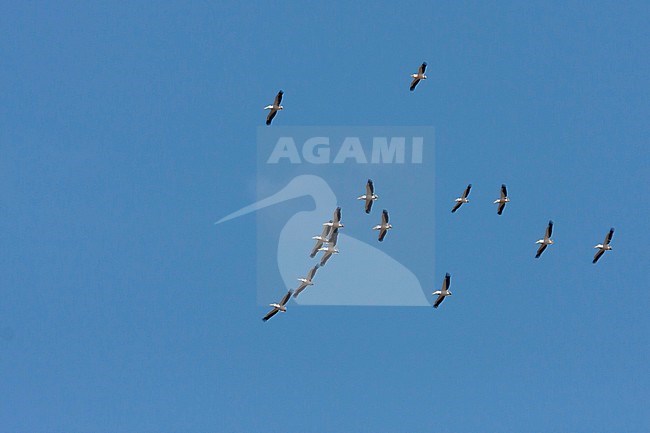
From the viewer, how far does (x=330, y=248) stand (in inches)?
2670

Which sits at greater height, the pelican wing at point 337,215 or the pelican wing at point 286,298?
the pelican wing at point 337,215

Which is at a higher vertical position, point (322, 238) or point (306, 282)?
point (322, 238)

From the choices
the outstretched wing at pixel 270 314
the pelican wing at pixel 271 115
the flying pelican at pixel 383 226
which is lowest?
the outstretched wing at pixel 270 314

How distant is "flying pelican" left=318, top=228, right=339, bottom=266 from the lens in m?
67.2

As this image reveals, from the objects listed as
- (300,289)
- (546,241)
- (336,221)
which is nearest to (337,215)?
(336,221)

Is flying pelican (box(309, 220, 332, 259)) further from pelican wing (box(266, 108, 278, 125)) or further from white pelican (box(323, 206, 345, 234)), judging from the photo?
pelican wing (box(266, 108, 278, 125))

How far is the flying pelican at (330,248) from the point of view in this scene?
220 feet

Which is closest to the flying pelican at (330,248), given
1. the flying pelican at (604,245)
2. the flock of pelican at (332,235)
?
the flock of pelican at (332,235)

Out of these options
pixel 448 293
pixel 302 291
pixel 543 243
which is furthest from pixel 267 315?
pixel 543 243

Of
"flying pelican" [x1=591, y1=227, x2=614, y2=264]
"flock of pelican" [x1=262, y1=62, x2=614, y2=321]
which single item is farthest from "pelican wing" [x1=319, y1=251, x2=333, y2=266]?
"flying pelican" [x1=591, y1=227, x2=614, y2=264]

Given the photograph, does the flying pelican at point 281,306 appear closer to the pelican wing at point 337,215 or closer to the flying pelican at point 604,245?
the pelican wing at point 337,215

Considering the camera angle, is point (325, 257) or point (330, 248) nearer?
point (330, 248)

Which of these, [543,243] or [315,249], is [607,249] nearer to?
[543,243]

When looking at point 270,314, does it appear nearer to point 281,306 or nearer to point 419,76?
point 281,306
